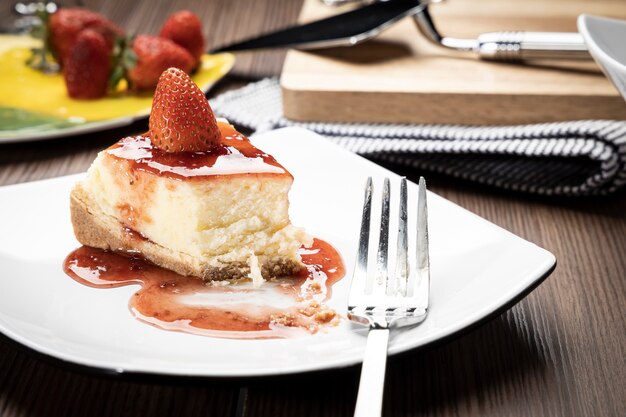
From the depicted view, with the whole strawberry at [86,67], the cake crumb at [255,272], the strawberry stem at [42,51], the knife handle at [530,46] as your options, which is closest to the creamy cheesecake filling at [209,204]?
the cake crumb at [255,272]

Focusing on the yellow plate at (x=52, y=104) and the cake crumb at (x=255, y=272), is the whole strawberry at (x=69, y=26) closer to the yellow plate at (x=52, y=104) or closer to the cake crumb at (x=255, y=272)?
the yellow plate at (x=52, y=104)

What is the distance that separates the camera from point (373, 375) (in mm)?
1020

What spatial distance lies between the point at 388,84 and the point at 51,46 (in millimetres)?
1049

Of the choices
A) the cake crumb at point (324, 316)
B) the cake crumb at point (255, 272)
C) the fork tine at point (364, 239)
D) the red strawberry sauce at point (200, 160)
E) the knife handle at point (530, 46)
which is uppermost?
the red strawberry sauce at point (200, 160)

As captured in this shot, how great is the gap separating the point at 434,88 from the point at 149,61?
0.77m

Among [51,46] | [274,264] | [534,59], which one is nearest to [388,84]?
[534,59]

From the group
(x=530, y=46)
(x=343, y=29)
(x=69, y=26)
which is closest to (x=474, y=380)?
(x=530, y=46)

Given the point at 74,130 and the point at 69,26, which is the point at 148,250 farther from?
the point at 69,26

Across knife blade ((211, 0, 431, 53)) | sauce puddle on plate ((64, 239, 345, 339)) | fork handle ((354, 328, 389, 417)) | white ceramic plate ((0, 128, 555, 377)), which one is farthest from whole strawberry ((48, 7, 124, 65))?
fork handle ((354, 328, 389, 417))

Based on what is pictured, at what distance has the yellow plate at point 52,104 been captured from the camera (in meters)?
2.06

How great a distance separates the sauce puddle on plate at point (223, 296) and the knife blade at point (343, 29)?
0.92 metres

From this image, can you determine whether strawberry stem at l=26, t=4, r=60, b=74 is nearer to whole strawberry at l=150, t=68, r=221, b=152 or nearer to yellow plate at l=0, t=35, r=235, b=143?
yellow plate at l=0, t=35, r=235, b=143

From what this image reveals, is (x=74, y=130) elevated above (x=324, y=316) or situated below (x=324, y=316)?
below

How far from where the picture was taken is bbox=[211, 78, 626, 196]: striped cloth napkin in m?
1.78
